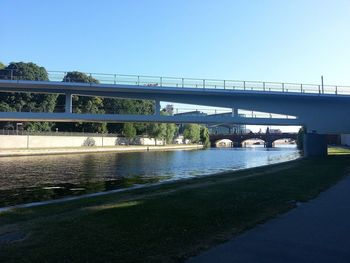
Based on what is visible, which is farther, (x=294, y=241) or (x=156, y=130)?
(x=156, y=130)

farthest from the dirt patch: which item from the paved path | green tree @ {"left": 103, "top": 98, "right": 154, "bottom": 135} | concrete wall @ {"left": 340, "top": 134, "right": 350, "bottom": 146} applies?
concrete wall @ {"left": 340, "top": 134, "right": 350, "bottom": 146}

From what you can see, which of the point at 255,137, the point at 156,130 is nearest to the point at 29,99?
the point at 156,130

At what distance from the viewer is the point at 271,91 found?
52.3 m

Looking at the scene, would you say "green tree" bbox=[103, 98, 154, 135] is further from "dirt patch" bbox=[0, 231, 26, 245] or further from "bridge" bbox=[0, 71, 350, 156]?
"dirt patch" bbox=[0, 231, 26, 245]

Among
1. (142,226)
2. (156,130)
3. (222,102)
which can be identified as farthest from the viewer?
(156,130)

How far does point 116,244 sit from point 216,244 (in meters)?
2.12

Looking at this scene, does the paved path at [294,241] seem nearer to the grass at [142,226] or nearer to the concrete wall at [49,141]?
the grass at [142,226]

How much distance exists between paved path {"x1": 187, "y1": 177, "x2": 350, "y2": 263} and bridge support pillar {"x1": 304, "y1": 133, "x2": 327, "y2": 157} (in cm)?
4544

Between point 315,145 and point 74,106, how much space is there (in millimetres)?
59137

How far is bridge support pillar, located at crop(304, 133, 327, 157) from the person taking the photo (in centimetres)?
5656

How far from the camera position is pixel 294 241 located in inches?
353

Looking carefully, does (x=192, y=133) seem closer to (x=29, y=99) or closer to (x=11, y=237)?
(x=29, y=99)

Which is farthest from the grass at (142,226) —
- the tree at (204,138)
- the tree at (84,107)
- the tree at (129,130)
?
the tree at (204,138)

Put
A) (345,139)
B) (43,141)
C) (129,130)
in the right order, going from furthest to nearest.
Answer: (345,139) → (129,130) → (43,141)
